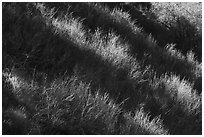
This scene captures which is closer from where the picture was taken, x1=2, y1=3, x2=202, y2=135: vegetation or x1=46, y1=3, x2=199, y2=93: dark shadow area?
x1=2, y1=3, x2=202, y2=135: vegetation

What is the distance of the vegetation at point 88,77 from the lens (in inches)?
173

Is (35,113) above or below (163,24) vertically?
below

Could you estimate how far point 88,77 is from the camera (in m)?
5.14

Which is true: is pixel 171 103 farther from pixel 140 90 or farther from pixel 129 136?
pixel 129 136

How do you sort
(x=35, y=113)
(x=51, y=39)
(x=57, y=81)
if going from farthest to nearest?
1. (x=51, y=39)
2. (x=57, y=81)
3. (x=35, y=113)

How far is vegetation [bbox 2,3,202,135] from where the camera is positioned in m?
4.40

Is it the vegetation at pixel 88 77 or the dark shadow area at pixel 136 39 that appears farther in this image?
the dark shadow area at pixel 136 39

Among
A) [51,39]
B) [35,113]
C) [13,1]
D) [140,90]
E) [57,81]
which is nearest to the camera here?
[35,113]

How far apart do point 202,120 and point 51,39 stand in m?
2.50

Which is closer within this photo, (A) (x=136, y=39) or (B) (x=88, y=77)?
(B) (x=88, y=77)

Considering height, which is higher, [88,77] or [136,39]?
[136,39]

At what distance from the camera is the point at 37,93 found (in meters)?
4.50

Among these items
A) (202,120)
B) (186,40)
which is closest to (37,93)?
(202,120)

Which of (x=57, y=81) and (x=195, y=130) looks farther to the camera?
(x=195, y=130)
